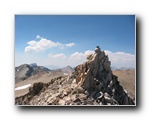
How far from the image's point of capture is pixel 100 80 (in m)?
5.51

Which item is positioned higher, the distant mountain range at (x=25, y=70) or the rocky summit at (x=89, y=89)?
the distant mountain range at (x=25, y=70)

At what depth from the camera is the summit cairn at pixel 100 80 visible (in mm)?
5484

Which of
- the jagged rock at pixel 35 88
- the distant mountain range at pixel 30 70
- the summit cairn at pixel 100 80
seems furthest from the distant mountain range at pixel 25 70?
the summit cairn at pixel 100 80

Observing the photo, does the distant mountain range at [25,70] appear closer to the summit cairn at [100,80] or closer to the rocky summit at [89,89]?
the rocky summit at [89,89]

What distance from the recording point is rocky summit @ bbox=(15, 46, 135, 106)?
5.48m

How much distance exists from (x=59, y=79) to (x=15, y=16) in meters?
0.89

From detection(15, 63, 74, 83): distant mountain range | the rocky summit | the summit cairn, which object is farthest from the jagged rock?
the summit cairn

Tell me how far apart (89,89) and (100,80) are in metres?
0.17

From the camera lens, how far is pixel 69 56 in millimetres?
5492

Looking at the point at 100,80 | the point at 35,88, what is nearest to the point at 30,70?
the point at 35,88

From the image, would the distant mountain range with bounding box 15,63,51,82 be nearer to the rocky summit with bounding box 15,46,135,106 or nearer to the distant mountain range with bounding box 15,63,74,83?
the distant mountain range with bounding box 15,63,74,83

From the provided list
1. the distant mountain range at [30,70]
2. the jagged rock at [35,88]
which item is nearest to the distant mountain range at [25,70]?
the distant mountain range at [30,70]
